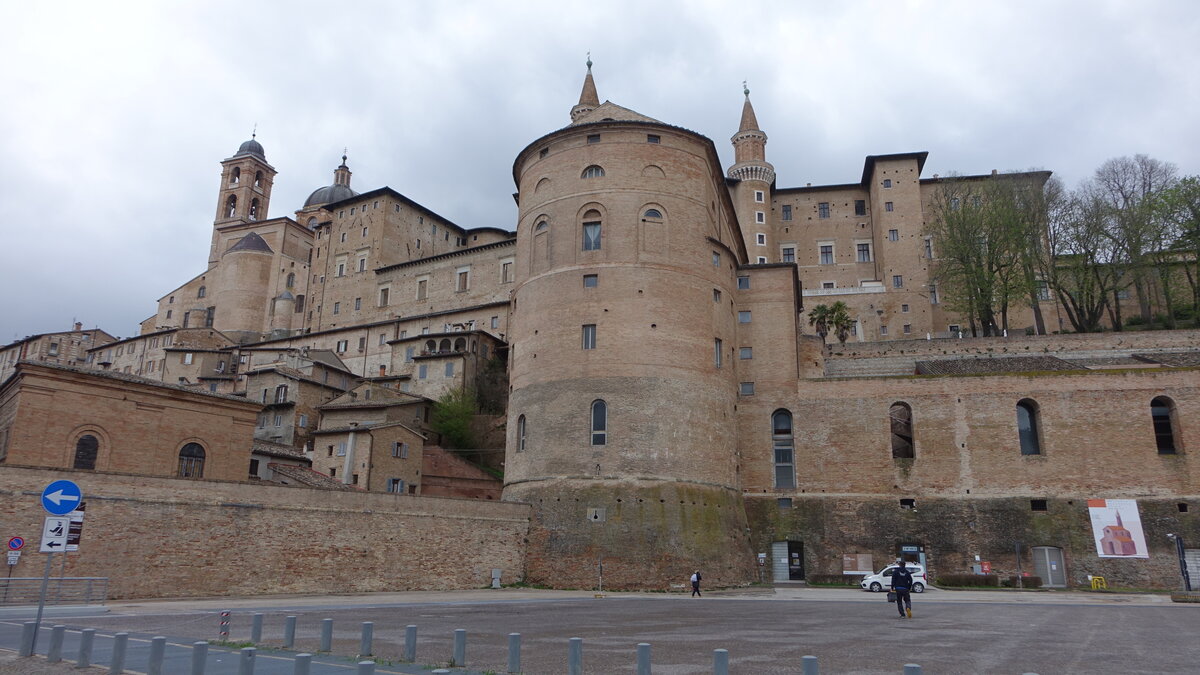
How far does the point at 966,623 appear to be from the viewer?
685 inches

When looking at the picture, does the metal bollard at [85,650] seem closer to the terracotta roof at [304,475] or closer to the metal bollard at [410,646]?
the metal bollard at [410,646]

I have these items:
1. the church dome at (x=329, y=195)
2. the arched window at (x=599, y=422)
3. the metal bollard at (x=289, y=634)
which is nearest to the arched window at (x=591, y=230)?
the arched window at (x=599, y=422)

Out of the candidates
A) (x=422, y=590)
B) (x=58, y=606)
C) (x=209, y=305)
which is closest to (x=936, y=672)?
(x=58, y=606)

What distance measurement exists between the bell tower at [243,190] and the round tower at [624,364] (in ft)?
210

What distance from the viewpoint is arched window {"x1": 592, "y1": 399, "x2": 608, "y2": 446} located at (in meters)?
30.9

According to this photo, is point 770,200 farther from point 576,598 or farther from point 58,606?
point 58,606

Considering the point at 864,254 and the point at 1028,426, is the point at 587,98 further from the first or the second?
the point at 1028,426

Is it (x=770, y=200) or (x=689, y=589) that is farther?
(x=770, y=200)

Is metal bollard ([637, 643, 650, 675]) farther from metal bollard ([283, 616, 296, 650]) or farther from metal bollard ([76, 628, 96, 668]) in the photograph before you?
metal bollard ([76, 628, 96, 668])

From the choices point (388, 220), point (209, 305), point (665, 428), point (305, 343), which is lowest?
point (665, 428)

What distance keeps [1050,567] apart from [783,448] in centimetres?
1155

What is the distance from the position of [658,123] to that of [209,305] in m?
58.7

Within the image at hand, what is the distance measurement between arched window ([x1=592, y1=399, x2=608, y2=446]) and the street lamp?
880 inches

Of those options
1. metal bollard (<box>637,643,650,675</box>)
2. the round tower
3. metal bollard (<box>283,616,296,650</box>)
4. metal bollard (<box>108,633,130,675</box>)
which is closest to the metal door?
the round tower
